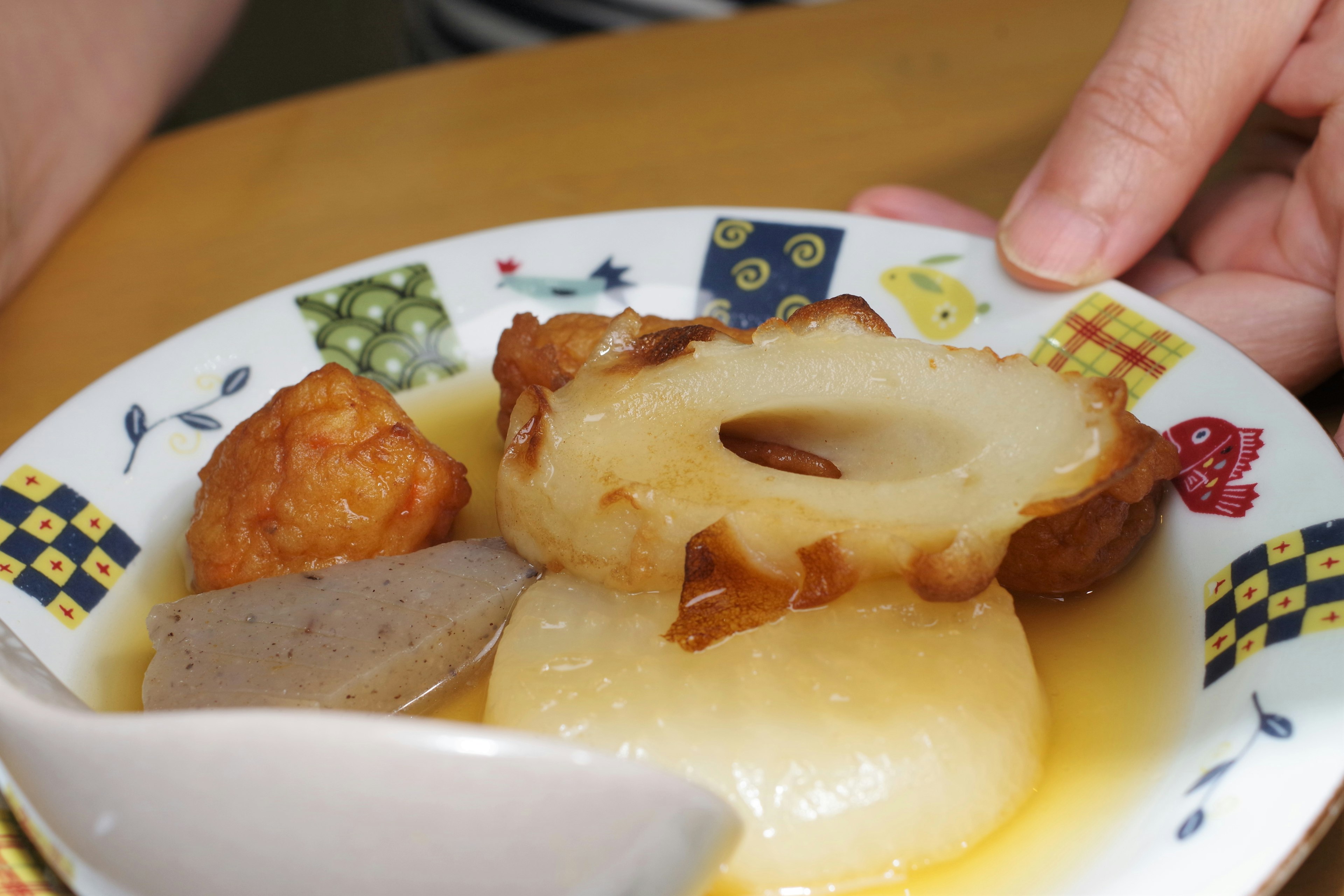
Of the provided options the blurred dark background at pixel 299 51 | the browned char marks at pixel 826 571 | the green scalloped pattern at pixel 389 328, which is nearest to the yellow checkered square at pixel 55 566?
the green scalloped pattern at pixel 389 328

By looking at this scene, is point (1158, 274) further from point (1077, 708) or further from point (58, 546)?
point (58, 546)

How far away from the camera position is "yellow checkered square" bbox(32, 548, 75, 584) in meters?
1.05

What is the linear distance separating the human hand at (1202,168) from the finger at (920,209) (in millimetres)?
241

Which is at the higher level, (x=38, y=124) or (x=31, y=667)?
(x=31, y=667)

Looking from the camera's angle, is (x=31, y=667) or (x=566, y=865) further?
(x=31, y=667)

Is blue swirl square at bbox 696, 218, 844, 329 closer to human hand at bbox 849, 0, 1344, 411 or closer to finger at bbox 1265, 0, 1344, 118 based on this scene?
human hand at bbox 849, 0, 1344, 411

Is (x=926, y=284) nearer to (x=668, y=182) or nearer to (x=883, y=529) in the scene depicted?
(x=883, y=529)

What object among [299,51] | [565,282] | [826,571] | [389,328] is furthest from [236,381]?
[299,51]

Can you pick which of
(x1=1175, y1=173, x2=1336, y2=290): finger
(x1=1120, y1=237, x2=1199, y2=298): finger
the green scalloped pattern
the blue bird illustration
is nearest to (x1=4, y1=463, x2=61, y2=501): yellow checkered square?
the green scalloped pattern

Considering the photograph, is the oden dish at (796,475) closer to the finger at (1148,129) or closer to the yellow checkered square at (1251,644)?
the yellow checkered square at (1251,644)

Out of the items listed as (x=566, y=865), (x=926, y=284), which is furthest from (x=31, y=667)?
(x=926, y=284)

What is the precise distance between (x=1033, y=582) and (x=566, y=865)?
67 cm

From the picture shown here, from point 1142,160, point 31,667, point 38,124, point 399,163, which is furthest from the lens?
point 399,163

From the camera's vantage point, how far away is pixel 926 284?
132 centimetres
